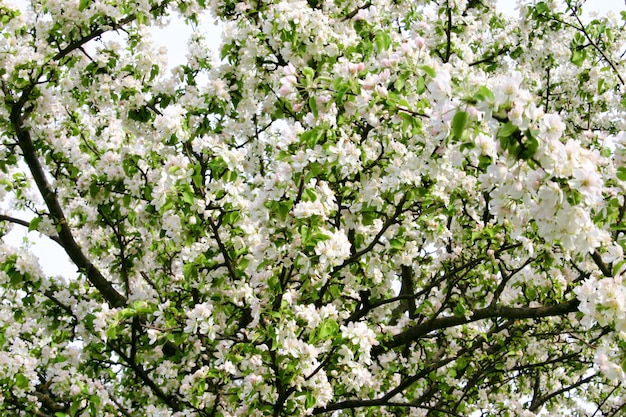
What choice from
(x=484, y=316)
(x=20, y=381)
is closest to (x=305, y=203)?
(x=484, y=316)

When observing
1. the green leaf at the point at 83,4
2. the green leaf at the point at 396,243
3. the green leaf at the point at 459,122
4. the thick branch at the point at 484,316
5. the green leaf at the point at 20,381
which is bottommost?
the green leaf at the point at 459,122

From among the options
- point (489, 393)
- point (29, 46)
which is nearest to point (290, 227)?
point (29, 46)

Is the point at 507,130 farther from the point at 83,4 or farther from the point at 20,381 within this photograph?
the point at 20,381

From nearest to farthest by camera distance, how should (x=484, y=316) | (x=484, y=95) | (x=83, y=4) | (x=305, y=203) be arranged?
(x=484, y=95) < (x=305, y=203) < (x=83, y=4) < (x=484, y=316)

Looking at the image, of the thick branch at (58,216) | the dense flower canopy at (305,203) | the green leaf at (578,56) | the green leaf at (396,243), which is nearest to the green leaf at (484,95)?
the dense flower canopy at (305,203)

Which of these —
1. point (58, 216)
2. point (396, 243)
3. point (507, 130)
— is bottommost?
point (507, 130)

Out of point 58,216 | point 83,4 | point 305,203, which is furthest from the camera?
point 58,216

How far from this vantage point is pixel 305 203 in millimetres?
3783

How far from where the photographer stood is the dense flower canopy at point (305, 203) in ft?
11.2

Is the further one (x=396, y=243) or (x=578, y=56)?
(x=578, y=56)

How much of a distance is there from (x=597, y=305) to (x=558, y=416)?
696 cm

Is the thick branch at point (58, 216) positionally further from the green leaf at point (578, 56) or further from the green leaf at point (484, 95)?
the green leaf at point (578, 56)

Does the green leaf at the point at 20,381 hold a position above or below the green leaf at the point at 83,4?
below

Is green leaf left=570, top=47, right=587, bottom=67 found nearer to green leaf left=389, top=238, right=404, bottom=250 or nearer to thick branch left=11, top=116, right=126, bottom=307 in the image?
green leaf left=389, top=238, right=404, bottom=250
